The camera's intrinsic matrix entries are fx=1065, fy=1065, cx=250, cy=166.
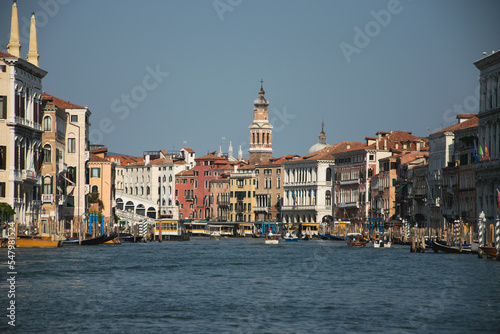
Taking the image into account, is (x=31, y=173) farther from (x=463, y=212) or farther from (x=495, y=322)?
(x=495, y=322)

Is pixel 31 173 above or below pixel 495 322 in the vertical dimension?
above

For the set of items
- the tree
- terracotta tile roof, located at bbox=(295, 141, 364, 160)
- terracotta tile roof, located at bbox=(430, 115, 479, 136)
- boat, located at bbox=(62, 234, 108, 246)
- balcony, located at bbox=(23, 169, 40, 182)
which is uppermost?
terracotta tile roof, located at bbox=(295, 141, 364, 160)

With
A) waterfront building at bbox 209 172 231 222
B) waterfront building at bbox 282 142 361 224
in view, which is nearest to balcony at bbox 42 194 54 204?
waterfront building at bbox 282 142 361 224

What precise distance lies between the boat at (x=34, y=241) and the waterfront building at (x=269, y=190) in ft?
253

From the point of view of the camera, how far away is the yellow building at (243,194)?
452 feet

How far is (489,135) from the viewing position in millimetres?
63250

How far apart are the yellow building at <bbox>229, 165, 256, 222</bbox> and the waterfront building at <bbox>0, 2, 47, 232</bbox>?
247ft

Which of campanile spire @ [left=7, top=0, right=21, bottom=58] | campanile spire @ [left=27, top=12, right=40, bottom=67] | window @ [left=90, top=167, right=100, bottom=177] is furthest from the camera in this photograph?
window @ [left=90, top=167, right=100, bottom=177]

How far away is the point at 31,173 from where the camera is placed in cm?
5962

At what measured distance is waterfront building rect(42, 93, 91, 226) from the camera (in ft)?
219

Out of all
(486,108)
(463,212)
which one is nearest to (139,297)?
(486,108)

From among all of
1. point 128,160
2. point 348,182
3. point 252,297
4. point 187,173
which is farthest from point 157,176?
point 252,297

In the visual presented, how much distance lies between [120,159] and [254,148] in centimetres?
2460

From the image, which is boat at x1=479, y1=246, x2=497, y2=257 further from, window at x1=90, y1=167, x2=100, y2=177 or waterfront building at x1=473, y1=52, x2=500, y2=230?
window at x1=90, y1=167, x2=100, y2=177
